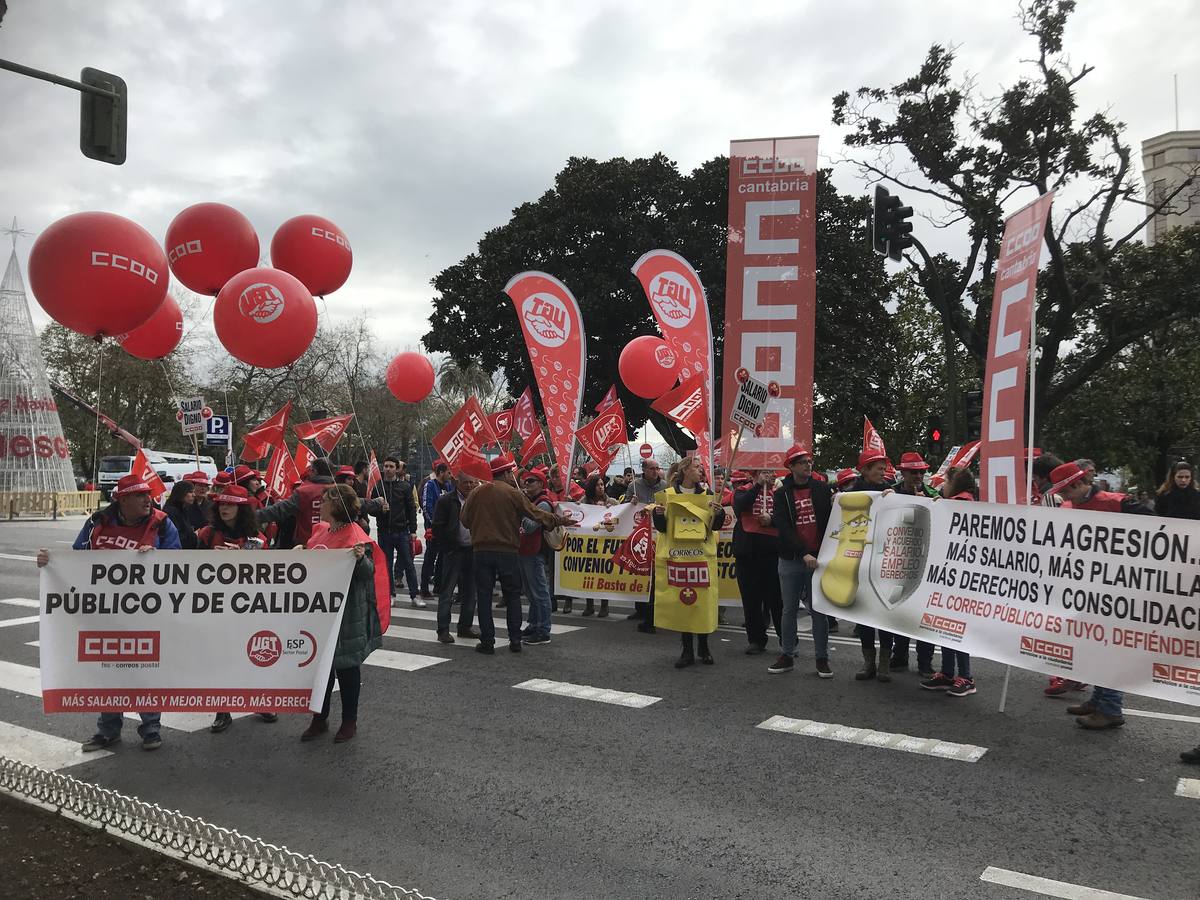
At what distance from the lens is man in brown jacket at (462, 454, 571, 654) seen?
8.55 metres

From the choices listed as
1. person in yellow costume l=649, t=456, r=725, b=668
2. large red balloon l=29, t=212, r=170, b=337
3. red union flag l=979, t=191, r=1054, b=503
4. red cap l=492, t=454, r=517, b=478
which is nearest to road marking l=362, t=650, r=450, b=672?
Result: red cap l=492, t=454, r=517, b=478

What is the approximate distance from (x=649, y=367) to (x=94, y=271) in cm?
1001

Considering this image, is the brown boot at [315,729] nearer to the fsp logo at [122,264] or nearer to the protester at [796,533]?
the protester at [796,533]

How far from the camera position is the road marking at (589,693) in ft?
22.2

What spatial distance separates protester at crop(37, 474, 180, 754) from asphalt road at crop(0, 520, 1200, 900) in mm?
176

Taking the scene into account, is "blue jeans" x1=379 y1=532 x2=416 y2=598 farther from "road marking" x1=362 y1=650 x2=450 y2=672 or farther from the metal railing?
the metal railing

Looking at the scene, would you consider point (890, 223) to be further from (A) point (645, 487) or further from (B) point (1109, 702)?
(B) point (1109, 702)

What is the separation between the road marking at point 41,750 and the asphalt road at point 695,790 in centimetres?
12

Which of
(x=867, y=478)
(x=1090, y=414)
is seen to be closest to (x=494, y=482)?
(x=867, y=478)

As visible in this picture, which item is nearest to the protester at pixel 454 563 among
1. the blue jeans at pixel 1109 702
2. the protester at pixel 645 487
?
the protester at pixel 645 487

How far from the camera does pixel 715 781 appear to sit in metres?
5.02

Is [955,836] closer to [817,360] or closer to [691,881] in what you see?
[691,881]

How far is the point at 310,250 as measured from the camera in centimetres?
962

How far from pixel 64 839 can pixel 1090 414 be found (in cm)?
3113
